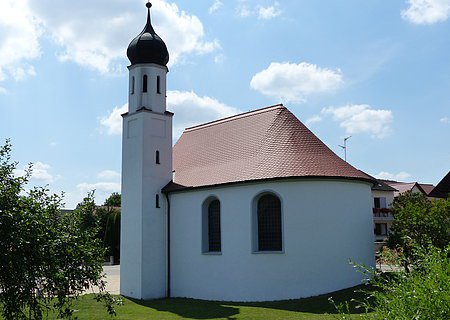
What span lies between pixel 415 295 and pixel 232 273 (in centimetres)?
1616

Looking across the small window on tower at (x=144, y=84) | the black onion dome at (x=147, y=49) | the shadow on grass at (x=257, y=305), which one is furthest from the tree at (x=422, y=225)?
the black onion dome at (x=147, y=49)

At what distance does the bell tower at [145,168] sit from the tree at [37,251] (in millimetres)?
15245

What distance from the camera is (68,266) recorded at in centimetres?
751

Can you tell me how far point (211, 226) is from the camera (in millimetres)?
22641

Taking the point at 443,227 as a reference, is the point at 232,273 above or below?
below

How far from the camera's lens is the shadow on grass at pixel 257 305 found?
17500mm

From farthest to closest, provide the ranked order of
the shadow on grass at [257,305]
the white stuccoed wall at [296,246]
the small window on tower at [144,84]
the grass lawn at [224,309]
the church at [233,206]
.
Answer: the small window on tower at [144,84] → the church at [233,206] → the white stuccoed wall at [296,246] → the shadow on grass at [257,305] → the grass lawn at [224,309]

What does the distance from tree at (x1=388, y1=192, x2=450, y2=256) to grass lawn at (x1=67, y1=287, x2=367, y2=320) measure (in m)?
3.59

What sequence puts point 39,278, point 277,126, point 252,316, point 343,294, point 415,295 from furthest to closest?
point 277,126
point 343,294
point 252,316
point 39,278
point 415,295

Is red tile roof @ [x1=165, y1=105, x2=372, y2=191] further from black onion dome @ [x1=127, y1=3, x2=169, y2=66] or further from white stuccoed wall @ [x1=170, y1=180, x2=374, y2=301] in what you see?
black onion dome @ [x1=127, y1=3, x2=169, y2=66]

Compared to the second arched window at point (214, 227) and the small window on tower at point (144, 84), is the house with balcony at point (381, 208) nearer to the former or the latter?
the second arched window at point (214, 227)

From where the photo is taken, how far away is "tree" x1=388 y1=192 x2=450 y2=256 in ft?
65.9

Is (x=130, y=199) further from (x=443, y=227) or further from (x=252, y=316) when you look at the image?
(x=443, y=227)

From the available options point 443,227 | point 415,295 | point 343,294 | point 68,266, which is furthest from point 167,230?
point 415,295
